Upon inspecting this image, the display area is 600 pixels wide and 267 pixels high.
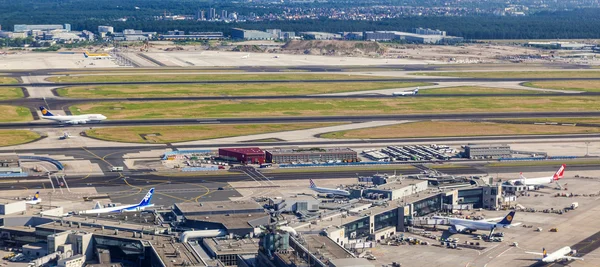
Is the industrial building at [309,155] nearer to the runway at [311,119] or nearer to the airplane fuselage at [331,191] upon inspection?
the airplane fuselage at [331,191]

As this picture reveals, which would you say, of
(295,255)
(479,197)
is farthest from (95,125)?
(295,255)

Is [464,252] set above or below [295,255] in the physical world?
below

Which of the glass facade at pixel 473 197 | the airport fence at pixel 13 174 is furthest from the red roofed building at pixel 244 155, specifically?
the glass facade at pixel 473 197

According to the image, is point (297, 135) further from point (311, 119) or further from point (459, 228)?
point (459, 228)

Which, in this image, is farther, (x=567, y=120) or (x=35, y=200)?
(x=567, y=120)

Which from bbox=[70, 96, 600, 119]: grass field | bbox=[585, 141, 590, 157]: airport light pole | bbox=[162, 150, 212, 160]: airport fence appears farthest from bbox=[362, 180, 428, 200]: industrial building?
bbox=[70, 96, 600, 119]: grass field

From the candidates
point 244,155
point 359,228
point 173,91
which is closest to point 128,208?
point 359,228

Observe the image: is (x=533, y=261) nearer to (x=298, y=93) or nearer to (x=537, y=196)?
(x=537, y=196)
